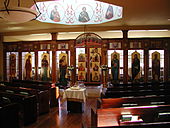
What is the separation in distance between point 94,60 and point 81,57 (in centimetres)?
87

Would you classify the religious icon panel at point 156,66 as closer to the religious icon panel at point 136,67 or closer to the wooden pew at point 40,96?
the religious icon panel at point 136,67

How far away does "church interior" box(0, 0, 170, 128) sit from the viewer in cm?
570

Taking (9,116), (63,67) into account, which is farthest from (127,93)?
(63,67)

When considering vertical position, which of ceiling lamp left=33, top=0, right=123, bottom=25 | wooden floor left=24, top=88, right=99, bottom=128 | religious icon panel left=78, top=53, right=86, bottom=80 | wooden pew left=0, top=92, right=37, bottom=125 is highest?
ceiling lamp left=33, top=0, right=123, bottom=25

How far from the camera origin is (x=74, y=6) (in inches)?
335

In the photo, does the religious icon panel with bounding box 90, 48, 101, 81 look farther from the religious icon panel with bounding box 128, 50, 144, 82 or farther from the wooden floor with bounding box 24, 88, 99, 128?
the wooden floor with bounding box 24, 88, 99, 128

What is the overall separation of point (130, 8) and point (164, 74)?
5350mm

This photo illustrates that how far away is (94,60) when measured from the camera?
1016 centimetres

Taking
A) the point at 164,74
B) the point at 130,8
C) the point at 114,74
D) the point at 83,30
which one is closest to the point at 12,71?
the point at 83,30

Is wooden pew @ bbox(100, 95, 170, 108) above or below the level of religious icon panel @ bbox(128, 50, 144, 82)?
below

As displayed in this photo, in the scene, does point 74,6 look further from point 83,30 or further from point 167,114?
point 167,114

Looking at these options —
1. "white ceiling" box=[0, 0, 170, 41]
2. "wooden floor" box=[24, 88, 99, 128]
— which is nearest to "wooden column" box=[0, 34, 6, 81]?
"white ceiling" box=[0, 0, 170, 41]

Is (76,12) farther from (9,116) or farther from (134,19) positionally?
(9,116)

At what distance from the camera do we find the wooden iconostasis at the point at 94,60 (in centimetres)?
959
